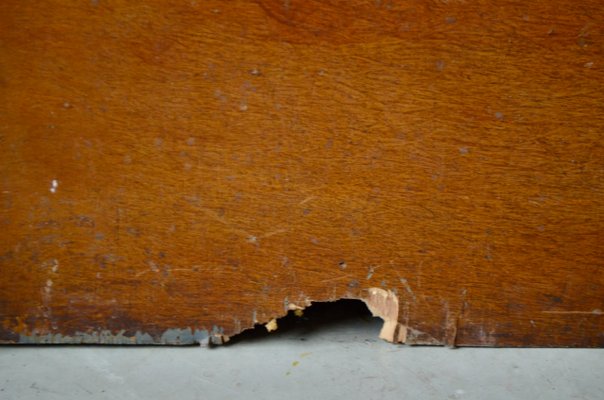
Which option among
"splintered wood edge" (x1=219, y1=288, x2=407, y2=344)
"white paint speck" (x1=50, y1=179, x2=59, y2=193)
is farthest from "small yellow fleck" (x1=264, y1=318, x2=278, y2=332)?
"white paint speck" (x1=50, y1=179, x2=59, y2=193)

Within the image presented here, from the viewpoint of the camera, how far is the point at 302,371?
1335mm

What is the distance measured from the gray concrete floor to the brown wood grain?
5 cm

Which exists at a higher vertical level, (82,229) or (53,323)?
(82,229)

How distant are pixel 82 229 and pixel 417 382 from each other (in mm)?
887

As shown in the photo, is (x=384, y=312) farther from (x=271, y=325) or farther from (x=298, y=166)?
(x=298, y=166)

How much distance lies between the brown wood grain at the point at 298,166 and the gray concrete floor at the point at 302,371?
0.05 metres

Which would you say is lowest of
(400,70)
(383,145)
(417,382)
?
(417,382)

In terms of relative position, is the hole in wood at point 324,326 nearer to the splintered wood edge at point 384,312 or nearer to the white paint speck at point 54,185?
the splintered wood edge at point 384,312

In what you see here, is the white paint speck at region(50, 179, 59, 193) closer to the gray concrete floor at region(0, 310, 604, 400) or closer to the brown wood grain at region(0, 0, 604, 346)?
the brown wood grain at region(0, 0, 604, 346)

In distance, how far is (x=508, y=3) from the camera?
132 centimetres

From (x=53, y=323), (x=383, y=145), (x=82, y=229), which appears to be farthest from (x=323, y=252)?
(x=53, y=323)

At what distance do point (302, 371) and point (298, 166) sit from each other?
49cm

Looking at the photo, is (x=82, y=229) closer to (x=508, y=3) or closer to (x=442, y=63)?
(x=442, y=63)

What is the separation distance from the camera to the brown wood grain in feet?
4.34
